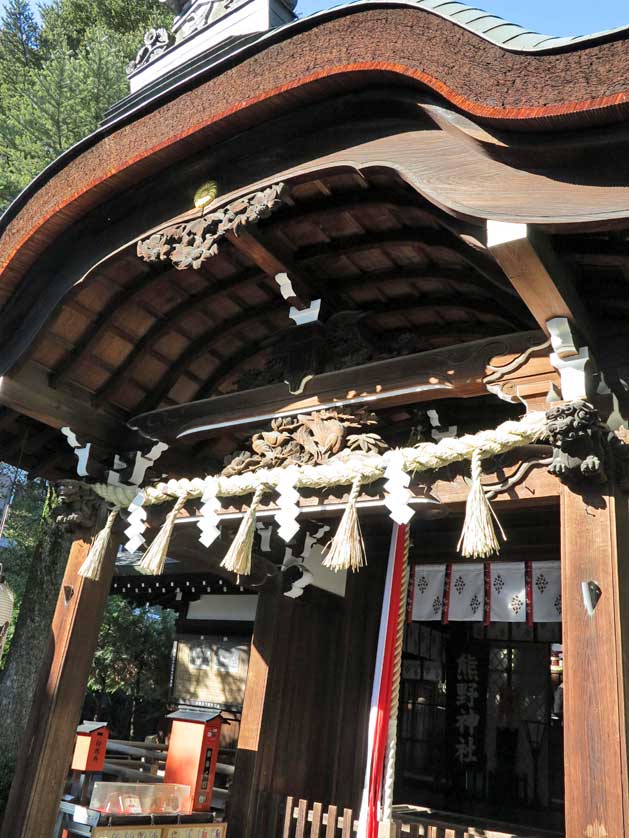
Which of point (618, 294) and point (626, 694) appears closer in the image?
point (626, 694)

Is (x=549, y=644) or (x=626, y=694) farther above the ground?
(x=549, y=644)

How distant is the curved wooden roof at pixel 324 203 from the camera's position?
3314 millimetres

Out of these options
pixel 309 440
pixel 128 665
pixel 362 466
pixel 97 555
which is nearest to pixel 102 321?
pixel 97 555

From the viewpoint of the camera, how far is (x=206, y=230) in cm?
441

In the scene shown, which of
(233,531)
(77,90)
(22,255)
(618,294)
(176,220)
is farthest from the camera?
(77,90)

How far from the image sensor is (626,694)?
301 centimetres

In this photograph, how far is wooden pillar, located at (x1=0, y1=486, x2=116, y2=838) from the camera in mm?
4992

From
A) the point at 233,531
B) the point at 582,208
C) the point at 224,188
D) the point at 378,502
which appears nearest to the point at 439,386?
the point at 378,502

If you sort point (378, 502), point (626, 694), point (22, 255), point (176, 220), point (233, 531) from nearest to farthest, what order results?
1. point (626, 694)
2. point (378, 502)
3. point (176, 220)
4. point (22, 255)
5. point (233, 531)

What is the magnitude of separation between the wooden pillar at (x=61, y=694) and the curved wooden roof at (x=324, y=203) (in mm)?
1078

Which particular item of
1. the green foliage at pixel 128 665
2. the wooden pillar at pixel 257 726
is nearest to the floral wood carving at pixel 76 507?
the wooden pillar at pixel 257 726

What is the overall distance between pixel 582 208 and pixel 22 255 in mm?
4044

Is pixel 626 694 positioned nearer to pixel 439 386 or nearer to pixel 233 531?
pixel 439 386

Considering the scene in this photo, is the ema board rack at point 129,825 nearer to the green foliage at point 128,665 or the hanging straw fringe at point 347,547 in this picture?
the hanging straw fringe at point 347,547
